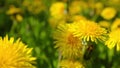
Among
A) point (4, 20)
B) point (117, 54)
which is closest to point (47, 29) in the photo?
point (4, 20)

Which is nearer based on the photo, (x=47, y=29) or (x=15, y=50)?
(x=15, y=50)

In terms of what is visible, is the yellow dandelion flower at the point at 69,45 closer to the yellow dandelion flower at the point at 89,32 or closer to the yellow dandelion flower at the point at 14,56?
the yellow dandelion flower at the point at 89,32

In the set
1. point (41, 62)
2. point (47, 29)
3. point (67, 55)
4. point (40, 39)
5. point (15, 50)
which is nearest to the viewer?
point (15, 50)

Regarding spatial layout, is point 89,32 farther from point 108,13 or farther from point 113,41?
point 108,13

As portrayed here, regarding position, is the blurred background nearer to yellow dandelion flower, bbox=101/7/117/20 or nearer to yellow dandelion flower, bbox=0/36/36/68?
yellow dandelion flower, bbox=101/7/117/20

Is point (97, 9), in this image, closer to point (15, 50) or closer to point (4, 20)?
point (4, 20)

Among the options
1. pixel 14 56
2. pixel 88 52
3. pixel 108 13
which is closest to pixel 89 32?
pixel 88 52

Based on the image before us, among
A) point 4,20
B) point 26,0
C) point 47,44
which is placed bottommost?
point 47,44

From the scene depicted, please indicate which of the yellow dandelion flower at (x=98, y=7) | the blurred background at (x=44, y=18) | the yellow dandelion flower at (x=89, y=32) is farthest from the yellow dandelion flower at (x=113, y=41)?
the yellow dandelion flower at (x=98, y=7)
